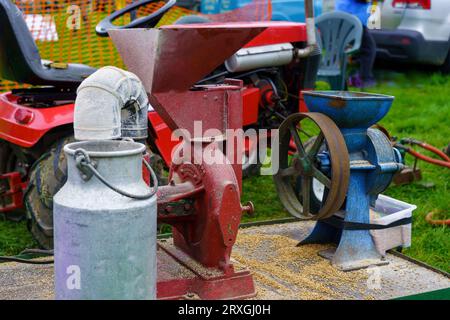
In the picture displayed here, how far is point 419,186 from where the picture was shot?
5.81 meters

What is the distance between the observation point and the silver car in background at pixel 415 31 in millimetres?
9281

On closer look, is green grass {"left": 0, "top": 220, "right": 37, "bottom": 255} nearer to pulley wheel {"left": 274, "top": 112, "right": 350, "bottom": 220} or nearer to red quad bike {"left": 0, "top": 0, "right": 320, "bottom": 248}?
red quad bike {"left": 0, "top": 0, "right": 320, "bottom": 248}

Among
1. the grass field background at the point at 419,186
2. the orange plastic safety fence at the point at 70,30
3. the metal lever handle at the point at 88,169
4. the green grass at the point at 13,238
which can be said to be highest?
the orange plastic safety fence at the point at 70,30

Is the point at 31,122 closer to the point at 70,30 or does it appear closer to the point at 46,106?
the point at 46,106

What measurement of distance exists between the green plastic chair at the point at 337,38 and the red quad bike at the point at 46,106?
109 inches

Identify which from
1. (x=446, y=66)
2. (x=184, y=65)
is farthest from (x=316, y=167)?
(x=446, y=66)

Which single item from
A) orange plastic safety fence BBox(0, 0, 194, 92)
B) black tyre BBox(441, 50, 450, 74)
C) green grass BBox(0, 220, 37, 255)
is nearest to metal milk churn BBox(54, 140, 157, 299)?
green grass BBox(0, 220, 37, 255)

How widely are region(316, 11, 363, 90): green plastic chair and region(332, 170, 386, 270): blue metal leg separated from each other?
4.71 m

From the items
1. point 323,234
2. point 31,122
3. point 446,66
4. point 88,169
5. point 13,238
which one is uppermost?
point 88,169

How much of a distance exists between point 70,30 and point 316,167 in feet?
14.1

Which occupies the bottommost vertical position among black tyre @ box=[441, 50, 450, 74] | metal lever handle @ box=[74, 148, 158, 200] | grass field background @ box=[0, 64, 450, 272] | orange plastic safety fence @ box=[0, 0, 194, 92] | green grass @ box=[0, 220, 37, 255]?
green grass @ box=[0, 220, 37, 255]

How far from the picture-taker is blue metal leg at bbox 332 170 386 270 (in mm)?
3711

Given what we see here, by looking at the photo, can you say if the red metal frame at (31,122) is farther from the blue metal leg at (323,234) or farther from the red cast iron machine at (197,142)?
the blue metal leg at (323,234)

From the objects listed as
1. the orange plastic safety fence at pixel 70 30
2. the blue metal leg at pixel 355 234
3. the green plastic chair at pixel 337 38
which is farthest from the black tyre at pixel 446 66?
the blue metal leg at pixel 355 234
